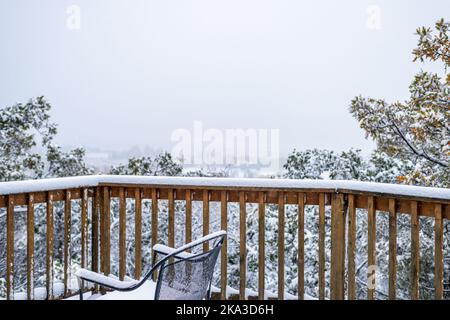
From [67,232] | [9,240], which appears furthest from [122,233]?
[9,240]

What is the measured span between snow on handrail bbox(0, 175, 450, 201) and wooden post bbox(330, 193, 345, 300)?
99 mm

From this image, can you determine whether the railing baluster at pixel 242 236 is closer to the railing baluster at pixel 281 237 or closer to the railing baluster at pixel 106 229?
the railing baluster at pixel 281 237

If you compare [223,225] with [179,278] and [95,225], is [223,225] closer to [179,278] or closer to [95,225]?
[95,225]

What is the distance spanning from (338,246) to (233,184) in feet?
2.81

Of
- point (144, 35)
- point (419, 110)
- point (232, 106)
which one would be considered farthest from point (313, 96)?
point (419, 110)

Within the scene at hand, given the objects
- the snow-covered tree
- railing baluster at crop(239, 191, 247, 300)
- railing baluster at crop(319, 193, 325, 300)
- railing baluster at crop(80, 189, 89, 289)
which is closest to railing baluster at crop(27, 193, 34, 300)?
railing baluster at crop(80, 189, 89, 289)

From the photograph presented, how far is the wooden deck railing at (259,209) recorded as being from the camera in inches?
108

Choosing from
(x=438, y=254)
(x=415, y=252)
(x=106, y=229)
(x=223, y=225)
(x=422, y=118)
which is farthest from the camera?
(x=422, y=118)

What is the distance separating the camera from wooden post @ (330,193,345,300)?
311 cm

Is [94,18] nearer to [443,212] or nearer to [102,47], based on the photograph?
[102,47]

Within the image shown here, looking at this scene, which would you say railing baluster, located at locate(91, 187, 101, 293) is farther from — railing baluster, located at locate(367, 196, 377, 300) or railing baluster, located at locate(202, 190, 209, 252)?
railing baluster, located at locate(367, 196, 377, 300)

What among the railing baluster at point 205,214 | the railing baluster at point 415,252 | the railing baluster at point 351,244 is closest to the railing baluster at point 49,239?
the railing baluster at point 205,214

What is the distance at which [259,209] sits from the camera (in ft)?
10.9
